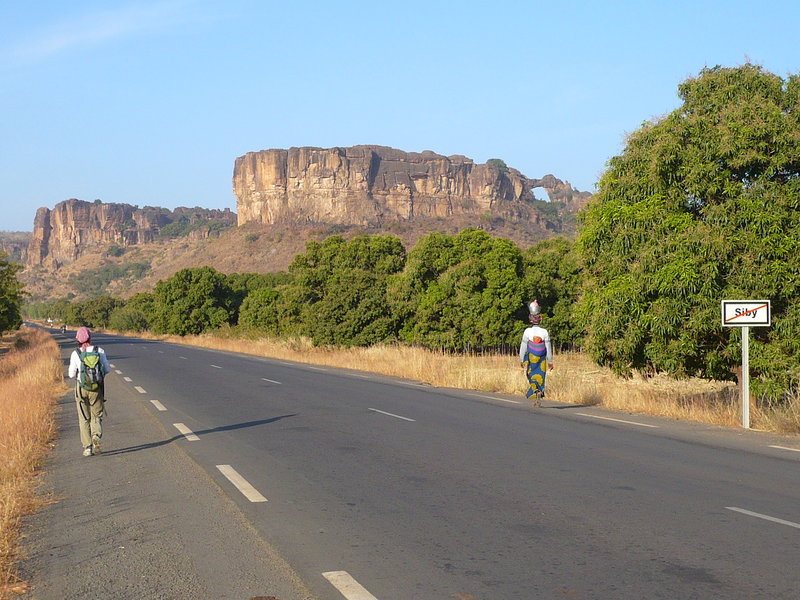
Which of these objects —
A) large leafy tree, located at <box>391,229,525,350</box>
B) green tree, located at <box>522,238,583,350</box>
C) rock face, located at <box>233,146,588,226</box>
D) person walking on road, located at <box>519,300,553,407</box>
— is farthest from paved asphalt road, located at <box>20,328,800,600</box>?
rock face, located at <box>233,146,588,226</box>

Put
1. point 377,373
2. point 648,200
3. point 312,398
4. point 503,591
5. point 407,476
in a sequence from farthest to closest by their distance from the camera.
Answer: point 377,373
point 312,398
point 648,200
point 407,476
point 503,591

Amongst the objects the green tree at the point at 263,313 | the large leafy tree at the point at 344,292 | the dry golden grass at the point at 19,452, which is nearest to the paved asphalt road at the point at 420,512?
the dry golden grass at the point at 19,452

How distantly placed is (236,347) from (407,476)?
4610 centimetres

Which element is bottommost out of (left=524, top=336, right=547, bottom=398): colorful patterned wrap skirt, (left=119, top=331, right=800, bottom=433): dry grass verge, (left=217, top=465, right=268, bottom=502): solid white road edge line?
(left=119, top=331, right=800, bottom=433): dry grass verge

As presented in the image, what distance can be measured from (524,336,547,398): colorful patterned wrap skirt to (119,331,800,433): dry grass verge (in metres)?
1.39

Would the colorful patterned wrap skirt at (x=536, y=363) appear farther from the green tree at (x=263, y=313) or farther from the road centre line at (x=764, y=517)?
the green tree at (x=263, y=313)

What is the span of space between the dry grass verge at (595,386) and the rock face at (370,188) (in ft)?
397

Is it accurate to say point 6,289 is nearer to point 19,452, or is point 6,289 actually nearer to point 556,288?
point 556,288

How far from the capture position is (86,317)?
5576 inches

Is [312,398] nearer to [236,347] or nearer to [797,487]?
[797,487]

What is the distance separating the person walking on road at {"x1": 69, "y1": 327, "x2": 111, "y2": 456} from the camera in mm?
10445

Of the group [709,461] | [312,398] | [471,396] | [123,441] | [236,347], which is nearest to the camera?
[709,461]

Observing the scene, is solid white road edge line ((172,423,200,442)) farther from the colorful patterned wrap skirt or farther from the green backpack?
the colorful patterned wrap skirt

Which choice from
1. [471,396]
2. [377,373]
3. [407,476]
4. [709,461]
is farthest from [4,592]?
[377,373]
